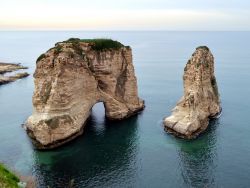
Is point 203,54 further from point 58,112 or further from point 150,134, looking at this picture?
point 58,112

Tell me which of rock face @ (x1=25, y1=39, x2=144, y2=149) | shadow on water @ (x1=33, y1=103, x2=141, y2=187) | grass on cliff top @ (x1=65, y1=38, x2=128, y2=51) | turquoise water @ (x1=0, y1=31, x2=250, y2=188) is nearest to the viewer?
shadow on water @ (x1=33, y1=103, x2=141, y2=187)

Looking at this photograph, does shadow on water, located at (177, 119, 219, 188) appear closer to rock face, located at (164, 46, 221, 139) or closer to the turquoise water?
the turquoise water

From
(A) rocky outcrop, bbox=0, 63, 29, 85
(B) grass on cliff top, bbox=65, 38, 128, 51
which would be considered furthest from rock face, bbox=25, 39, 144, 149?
(A) rocky outcrop, bbox=0, 63, 29, 85

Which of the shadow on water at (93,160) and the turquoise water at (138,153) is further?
the turquoise water at (138,153)

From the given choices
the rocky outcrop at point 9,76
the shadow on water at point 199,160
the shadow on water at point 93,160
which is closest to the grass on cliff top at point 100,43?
the shadow on water at point 93,160

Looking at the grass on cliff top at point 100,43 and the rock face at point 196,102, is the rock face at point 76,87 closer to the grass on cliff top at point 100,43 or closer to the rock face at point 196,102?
the grass on cliff top at point 100,43

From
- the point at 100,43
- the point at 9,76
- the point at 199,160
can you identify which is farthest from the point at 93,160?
the point at 9,76

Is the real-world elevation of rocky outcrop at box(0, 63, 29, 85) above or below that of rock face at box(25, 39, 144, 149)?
below
